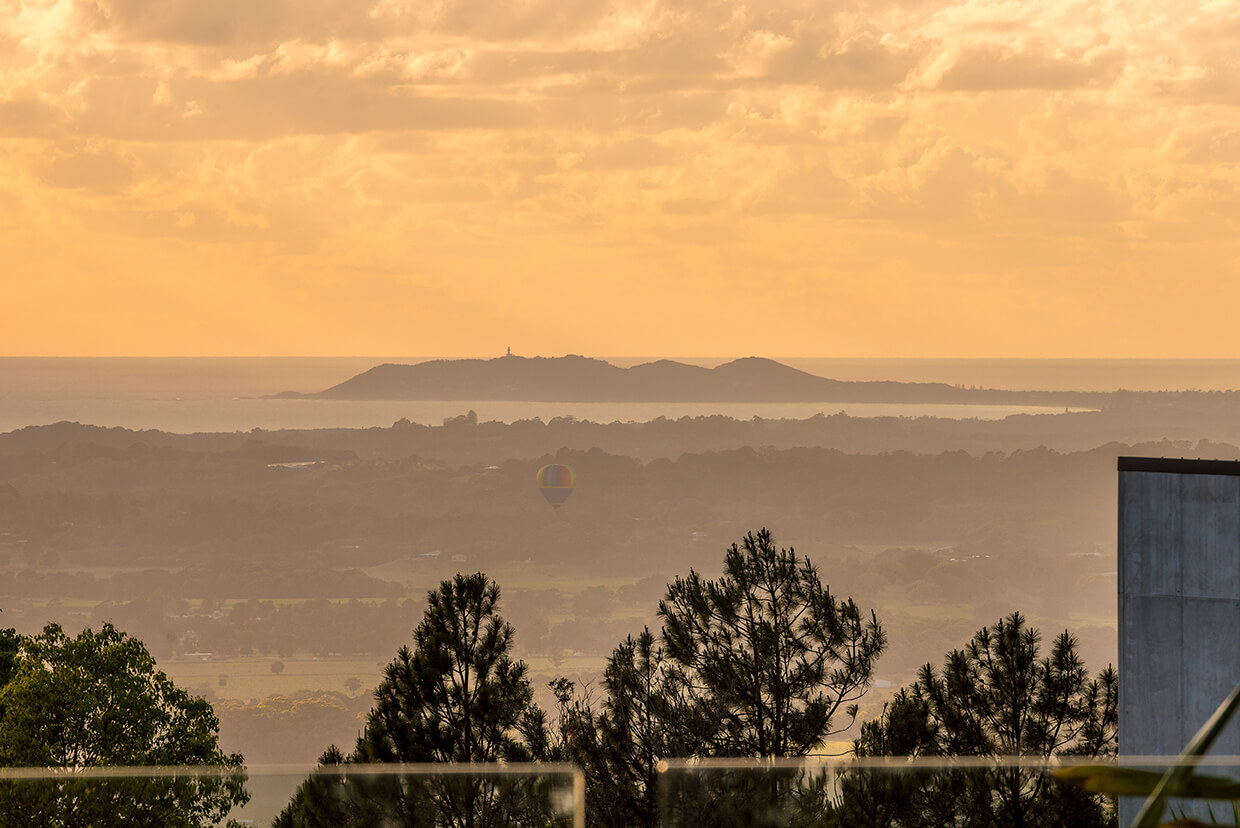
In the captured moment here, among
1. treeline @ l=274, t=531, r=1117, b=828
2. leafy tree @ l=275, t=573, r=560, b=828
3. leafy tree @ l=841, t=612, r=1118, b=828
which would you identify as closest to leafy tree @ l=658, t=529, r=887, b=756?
treeline @ l=274, t=531, r=1117, b=828

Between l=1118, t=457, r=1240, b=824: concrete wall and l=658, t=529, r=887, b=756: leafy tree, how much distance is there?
681 cm

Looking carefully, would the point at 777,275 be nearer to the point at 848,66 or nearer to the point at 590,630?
the point at 848,66

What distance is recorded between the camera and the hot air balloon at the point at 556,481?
7000 centimetres

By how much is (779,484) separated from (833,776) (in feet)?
205

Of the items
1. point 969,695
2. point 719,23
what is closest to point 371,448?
point 719,23

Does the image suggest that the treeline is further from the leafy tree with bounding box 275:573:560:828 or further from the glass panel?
the glass panel

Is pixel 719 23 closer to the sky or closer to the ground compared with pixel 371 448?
closer to the sky

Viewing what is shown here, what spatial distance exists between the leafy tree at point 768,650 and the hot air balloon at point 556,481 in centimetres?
5398

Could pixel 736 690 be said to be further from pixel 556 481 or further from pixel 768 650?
pixel 556 481

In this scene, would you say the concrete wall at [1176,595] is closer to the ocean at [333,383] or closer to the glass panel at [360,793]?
the glass panel at [360,793]

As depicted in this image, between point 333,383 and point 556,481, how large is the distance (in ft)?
91.0

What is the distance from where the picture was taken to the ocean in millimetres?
63347

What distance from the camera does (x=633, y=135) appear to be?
2896 inches

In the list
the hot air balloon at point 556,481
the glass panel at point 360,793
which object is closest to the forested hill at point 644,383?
the hot air balloon at point 556,481
